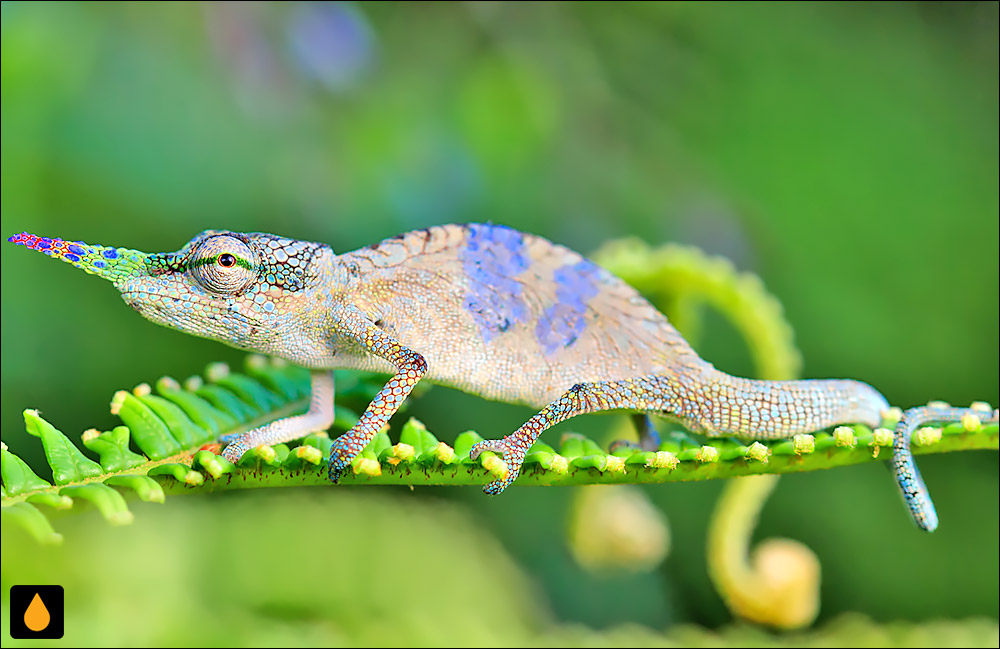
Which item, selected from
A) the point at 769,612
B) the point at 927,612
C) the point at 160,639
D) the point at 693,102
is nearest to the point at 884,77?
the point at 693,102

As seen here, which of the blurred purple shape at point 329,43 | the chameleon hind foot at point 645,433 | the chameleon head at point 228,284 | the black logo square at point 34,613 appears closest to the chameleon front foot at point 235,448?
the chameleon head at point 228,284

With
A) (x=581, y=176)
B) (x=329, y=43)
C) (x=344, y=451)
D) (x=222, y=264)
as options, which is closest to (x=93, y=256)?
(x=222, y=264)

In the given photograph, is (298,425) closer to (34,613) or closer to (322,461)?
(322,461)

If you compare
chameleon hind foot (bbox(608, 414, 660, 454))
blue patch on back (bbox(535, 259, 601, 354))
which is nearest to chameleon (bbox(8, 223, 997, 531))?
blue patch on back (bbox(535, 259, 601, 354))

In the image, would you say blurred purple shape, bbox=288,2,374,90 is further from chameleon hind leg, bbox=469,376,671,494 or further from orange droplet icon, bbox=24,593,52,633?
orange droplet icon, bbox=24,593,52,633

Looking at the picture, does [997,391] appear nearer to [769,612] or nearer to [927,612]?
[927,612]

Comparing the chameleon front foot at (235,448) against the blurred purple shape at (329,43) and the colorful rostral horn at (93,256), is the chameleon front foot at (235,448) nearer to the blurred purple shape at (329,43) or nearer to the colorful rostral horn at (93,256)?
the colorful rostral horn at (93,256)
